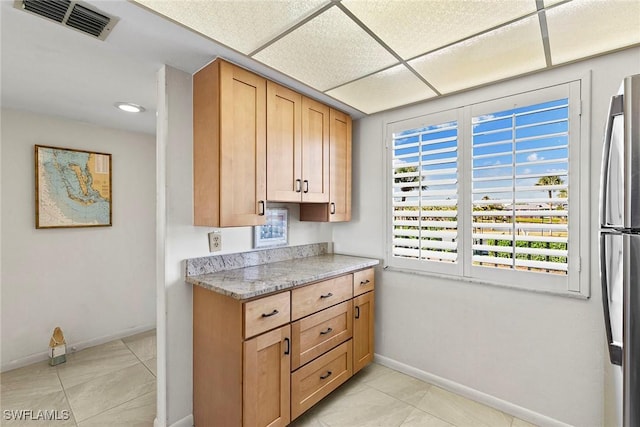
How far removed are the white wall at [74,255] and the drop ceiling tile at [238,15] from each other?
2267 millimetres

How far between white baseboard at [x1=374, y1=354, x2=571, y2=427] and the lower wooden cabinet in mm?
564

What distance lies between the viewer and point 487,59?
1776 millimetres

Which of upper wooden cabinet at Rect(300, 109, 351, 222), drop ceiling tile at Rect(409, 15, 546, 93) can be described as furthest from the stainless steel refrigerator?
upper wooden cabinet at Rect(300, 109, 351, 222)

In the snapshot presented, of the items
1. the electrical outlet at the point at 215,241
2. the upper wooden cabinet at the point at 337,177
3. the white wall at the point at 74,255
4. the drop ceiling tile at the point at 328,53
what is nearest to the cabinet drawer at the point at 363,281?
the upper wooden cabinet at the point at 337,177

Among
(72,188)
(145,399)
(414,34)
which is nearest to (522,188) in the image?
(414,34)

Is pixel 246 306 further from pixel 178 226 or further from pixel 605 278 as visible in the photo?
pixel 605 278

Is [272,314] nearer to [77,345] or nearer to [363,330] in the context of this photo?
[363,330]

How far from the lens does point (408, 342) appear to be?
252 centimetres

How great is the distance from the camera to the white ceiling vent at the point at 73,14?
126 cm

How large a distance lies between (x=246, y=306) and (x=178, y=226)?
73 cm

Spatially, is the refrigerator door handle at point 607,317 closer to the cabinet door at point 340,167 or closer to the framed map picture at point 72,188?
the cabinet door at point 340,167

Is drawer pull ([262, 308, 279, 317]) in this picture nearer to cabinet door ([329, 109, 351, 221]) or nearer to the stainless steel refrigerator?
cabinet door ([329, 109, 351, 221])

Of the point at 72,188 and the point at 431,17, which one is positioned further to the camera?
the point at 72,188

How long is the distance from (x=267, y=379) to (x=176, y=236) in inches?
40.6
